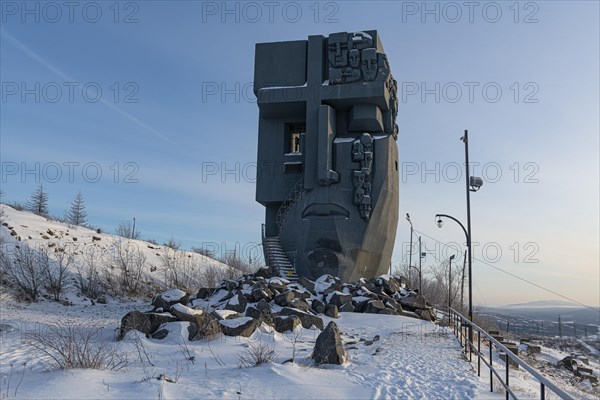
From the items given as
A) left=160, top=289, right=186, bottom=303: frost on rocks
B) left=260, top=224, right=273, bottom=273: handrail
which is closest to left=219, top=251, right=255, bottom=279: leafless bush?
left=260, top=224, right=273, bottom=273: handrail

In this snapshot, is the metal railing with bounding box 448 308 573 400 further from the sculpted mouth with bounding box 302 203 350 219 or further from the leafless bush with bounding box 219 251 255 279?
the leafless bush with bounding box 219 251 255 279

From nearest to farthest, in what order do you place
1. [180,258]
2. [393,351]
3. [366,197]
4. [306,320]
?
[393,351]
[306,320]
[366,197]
[180,258]

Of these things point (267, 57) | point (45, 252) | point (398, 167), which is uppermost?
point (267, 57)

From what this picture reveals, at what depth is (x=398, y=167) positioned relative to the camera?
27.4m

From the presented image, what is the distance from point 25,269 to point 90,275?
10.9 feet

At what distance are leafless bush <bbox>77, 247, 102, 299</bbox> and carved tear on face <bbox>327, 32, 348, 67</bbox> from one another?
1720 cm

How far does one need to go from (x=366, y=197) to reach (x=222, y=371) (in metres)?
17.0

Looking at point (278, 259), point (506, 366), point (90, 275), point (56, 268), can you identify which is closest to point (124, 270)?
point (90, 275)

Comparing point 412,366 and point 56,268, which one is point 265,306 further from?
point 56,268

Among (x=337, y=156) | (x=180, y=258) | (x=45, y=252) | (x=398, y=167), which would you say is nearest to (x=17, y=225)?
(x=45, y=252)

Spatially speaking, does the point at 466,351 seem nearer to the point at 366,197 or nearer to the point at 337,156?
the point at 366,197

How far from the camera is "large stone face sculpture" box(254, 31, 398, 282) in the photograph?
2473 cm

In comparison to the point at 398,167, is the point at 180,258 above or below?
below

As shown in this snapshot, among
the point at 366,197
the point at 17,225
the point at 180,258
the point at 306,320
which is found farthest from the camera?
the point at 180,258
